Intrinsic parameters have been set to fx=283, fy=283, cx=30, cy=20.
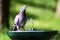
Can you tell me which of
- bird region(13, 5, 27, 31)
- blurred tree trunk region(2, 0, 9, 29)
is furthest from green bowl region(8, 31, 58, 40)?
blurred tree trunk region(2, 0, 9, 29)

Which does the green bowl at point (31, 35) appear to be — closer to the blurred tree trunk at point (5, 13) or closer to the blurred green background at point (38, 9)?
the blurred tree trunk at point (5, 13)

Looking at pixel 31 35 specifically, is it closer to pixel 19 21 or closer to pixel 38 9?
pixel 19 21

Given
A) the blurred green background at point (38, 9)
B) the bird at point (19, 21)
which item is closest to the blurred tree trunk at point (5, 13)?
the blurred green background at point (38, 9)

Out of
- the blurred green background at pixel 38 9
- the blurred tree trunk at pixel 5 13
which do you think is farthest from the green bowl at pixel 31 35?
the blurred green background at pixel 38 9

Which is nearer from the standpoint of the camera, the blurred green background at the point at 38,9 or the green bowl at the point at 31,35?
the green bowl at the point at 31,35

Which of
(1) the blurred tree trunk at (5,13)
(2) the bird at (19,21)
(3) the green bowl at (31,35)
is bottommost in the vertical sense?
(3) the green bowl at (31,35)

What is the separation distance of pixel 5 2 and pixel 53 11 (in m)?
4.53

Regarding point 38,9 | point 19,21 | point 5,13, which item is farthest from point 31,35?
point 38,9

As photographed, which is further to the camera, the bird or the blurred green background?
the blurred green background

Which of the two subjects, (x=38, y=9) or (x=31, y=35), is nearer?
(x=31, y=35)

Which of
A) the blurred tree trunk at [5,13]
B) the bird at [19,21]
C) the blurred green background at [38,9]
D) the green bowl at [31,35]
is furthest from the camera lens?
the blurred green background at [38,9]

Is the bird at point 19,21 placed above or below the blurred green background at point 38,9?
below

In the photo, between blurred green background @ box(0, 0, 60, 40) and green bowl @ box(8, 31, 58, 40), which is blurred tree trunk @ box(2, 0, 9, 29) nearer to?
blurred green background @ box(0, 0, 60, 40)

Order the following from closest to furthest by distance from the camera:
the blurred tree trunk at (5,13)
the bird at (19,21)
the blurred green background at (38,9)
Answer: the bird at (19,21)
the blurred tree trunk at (5,13)
the blurred green background at (38,9)
